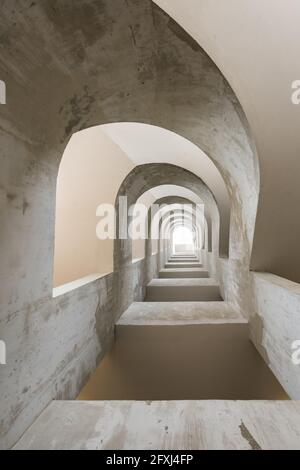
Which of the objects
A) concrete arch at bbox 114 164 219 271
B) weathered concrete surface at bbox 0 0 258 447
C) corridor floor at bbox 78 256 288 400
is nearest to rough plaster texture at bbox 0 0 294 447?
weathered concrete surface at bbox 0 0 258 447

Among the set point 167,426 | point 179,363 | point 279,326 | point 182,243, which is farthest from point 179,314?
point 182,243

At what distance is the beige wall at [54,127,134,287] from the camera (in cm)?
540

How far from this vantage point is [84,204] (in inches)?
221

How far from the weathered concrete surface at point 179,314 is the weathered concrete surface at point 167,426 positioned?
2488mm

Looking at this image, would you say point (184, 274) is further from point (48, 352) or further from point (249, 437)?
point (249, 437)

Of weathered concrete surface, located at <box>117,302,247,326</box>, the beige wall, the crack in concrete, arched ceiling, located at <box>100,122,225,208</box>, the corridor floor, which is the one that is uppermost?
arched ceiling, located at <box>100,122,225,208</box>

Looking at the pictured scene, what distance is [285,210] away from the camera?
4.02 metres

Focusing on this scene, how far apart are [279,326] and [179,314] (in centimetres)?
246

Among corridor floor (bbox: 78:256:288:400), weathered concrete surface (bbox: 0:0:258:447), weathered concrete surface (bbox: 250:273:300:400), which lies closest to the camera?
weathered concrete surface (bbox: 0:0:258:447)

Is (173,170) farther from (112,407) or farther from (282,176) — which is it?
(112,407)

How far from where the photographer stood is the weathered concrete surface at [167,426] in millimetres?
2016

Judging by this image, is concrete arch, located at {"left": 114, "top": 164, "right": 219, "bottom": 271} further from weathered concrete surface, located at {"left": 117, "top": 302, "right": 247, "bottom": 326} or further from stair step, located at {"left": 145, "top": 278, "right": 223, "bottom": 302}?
stair step, located at {"left": 145, "top": 278, "right": 223, "bottom": 302}

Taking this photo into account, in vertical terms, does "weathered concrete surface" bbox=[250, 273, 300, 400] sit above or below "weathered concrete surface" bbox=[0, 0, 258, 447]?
below

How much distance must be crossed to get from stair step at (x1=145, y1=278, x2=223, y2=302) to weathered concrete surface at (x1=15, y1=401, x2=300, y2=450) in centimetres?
647
